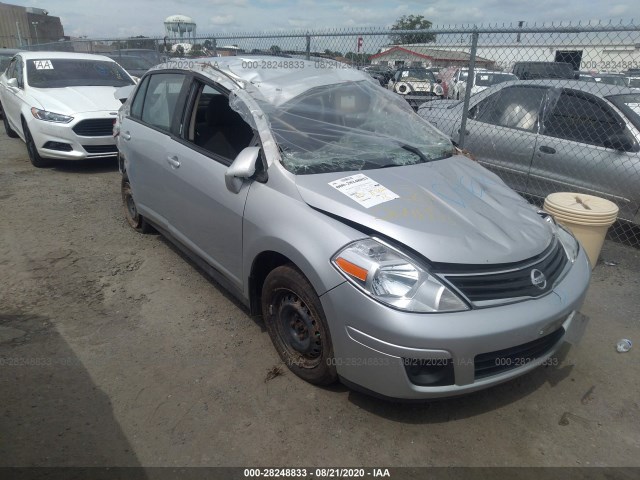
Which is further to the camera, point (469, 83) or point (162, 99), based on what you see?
point (469, 83)

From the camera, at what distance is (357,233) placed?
2.29 meters

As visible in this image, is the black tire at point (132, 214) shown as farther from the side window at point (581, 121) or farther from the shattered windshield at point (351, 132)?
the side window at point (581, 121)

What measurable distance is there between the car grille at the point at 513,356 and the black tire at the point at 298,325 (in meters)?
0.73

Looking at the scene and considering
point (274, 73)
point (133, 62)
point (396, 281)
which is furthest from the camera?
point (133, 62)

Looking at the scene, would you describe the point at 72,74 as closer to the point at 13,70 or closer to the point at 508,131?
the point at 13,70

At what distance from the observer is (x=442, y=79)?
31.6ft

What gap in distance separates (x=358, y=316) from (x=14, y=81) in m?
7.81

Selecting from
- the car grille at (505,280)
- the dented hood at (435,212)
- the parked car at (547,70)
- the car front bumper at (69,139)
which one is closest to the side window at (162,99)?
the dented hood at (435,212)

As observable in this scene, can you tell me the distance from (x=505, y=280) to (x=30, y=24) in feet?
144

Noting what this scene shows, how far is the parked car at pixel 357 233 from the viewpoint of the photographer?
7.01 feet

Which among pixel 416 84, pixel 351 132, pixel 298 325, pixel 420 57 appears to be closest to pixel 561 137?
pixel 351 132

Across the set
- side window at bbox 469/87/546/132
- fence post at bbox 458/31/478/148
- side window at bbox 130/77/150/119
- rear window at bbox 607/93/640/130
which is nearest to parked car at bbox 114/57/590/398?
side window at bbox 130/77/150/119

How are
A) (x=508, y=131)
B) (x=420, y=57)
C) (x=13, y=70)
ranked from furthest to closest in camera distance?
(x=13, y=70), (x=420, y=57), (x=508, y=131)

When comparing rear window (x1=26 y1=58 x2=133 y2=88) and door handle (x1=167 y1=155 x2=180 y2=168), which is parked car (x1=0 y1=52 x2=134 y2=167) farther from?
door handle (x1=167 y1=155 x2=180 y2=168)
